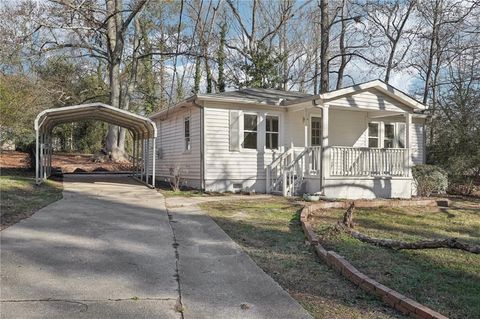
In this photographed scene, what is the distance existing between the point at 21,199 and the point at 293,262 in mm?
6817

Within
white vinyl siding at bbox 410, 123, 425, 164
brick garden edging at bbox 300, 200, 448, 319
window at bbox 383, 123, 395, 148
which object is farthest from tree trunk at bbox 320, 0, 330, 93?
brick garden edging at bbox 300, 200, 448, 319

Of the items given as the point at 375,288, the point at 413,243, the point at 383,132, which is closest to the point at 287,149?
the point at 383,132

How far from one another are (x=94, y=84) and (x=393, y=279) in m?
27.8

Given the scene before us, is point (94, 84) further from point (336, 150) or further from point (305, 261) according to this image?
point (305, 261)

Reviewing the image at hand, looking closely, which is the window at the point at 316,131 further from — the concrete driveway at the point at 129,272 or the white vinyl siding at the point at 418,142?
the concrete driveway at the point at 129,272

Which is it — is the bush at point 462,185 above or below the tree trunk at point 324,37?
below

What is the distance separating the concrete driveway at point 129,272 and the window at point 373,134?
10012 millimetres

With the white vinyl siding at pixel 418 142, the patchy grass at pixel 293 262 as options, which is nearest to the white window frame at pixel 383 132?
the white vinyl siding at pixel 418 142

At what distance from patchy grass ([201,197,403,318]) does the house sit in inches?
143

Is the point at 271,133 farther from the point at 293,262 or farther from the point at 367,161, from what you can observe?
the point at 293,262

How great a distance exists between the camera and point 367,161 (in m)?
13.1

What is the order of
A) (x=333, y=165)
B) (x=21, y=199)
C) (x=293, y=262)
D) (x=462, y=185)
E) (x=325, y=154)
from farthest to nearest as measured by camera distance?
(x=462, y=185)
(x=333, y=165)
(x=325, y=154)
(x=21, y=199)
(x=293, y=262)

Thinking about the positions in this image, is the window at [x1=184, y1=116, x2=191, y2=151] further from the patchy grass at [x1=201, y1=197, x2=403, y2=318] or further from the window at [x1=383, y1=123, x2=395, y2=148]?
the window at [x1=383, y1=123, x2=395, y2=148]

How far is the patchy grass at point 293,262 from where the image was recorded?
3.63 meters
